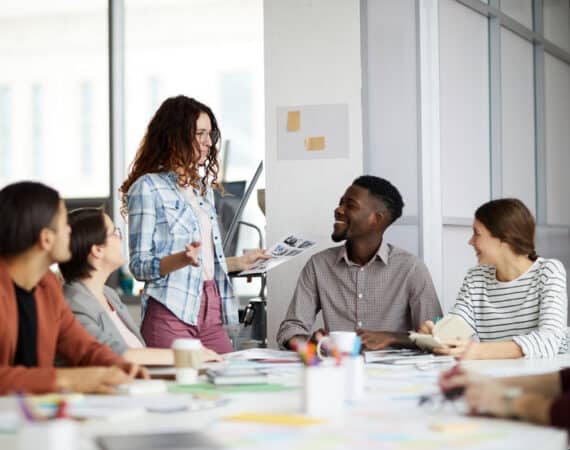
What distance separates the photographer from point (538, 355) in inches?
114

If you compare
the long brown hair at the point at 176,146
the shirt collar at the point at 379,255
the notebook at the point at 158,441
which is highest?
the long brown hair at the point at 176,146

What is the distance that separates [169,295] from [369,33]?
1.62 meters

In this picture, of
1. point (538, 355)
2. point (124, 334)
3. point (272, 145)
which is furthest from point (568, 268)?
point (124, 334)

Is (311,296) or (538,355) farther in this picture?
(311,296)

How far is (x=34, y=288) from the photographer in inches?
87.0

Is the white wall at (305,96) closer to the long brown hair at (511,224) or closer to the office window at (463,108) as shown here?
the office window at (463,108)

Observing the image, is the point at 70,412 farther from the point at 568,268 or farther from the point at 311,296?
the point at 568,268

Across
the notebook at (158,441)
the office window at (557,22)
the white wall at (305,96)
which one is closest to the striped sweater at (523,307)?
the white wall at (305,96)

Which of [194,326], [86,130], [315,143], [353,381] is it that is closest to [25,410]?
[353,381]

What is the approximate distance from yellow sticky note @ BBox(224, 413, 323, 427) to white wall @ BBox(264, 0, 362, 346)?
7.78 ft

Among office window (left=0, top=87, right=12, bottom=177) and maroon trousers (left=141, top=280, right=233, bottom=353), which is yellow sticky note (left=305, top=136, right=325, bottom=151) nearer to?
maroon trousers (left=141, top=280, right=233, bottom=353)

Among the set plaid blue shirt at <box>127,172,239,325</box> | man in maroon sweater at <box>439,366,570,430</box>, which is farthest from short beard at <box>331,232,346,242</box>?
man in maroon sweater at <box>439,366,570,430</box>

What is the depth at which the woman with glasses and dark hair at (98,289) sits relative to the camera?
2.58 meters

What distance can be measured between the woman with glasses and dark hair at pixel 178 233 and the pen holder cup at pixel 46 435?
5.98ft
